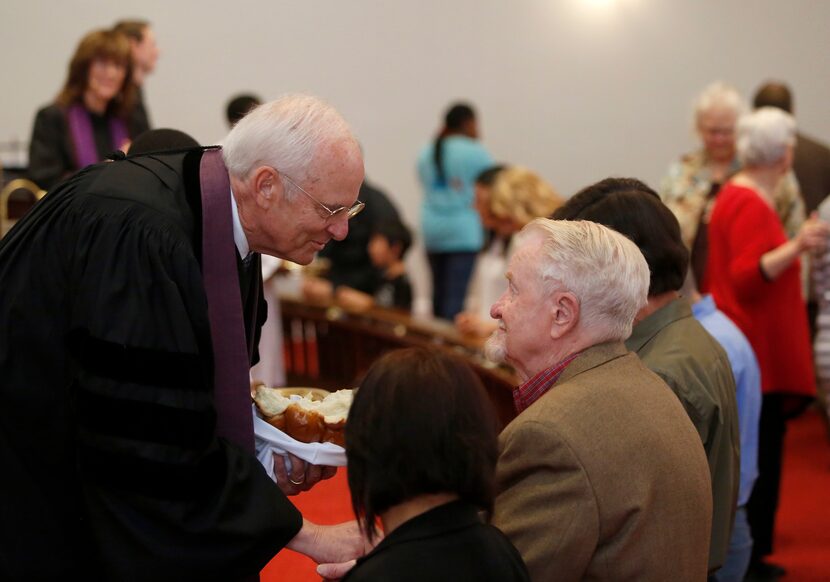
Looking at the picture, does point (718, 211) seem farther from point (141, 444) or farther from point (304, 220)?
point (141, 444)

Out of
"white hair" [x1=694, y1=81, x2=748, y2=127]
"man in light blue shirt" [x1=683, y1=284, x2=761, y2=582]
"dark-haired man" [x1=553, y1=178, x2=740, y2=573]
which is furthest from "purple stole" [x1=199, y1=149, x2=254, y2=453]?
"white hair" [x1=694, y1=81, x2=748, y2=127]

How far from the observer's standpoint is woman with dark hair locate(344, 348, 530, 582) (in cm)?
181

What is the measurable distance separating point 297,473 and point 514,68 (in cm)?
868

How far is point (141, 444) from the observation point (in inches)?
87.8

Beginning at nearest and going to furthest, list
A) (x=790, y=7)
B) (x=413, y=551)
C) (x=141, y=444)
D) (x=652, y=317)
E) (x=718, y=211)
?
(x=413, y=551)
(x=141, y=444)
(x=652, y=317)
(x=718, y=211)
(x=790, y=7)

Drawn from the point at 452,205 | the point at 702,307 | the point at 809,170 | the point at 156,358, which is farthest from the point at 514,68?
the point at 156,358

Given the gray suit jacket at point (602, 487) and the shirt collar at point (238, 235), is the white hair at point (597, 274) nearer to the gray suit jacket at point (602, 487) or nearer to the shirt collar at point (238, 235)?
the gray suit jacket at point (602, 487)

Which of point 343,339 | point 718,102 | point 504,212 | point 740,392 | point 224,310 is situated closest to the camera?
point 224,310

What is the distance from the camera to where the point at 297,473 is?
2.53 m

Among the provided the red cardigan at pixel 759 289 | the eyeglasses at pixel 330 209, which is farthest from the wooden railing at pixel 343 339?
the eyeglasses at pixel 330 209

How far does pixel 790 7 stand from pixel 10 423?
9732 mm

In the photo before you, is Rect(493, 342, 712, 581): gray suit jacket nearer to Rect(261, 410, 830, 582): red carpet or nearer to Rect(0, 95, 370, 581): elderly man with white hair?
Rect(0, 95, 370, 581): elderly man with white hair

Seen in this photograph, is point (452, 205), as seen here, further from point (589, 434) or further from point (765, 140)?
point (589, 434)

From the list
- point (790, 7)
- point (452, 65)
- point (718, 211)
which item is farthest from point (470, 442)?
point (790, 7)
